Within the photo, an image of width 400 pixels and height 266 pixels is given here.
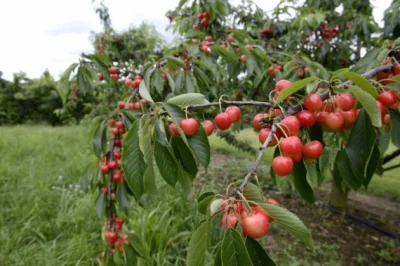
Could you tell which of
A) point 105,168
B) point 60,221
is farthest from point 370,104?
point 60,221

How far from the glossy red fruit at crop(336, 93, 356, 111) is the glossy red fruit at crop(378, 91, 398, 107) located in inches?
3.6

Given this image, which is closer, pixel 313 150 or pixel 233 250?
pixel 233 250

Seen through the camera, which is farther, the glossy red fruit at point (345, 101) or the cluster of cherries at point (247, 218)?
the glossy red fruit at point (345, 101)

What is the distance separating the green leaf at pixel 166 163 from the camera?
0.65m

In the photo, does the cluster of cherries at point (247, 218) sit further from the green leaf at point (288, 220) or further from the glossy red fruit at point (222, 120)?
the glossy red fruit at point (222, 120)

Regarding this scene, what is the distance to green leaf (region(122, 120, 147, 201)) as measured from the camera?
68cm

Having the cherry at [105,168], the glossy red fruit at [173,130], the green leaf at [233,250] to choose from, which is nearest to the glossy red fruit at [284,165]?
the green leaf at [233,250]

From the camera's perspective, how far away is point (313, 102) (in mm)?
588

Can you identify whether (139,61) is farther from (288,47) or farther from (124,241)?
(124,241)

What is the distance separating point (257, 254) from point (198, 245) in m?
0.11

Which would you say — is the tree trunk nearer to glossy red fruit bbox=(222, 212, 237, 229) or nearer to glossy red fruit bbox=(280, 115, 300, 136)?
glossy red fruit bbox=(280, 115, 300, 136)

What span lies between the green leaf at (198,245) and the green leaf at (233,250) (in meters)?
0.05

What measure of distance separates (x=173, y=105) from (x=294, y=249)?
2.40 m

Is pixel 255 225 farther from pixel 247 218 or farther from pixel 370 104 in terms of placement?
pixel 370 104
